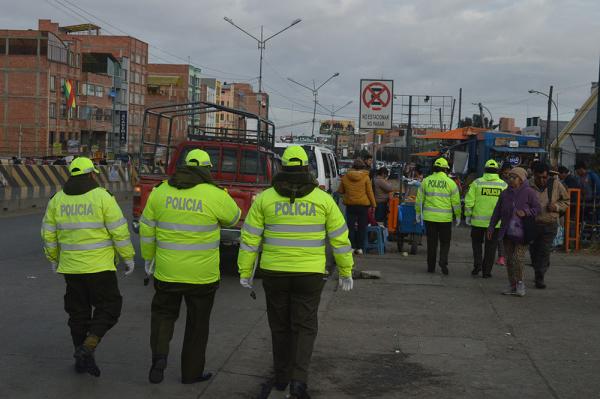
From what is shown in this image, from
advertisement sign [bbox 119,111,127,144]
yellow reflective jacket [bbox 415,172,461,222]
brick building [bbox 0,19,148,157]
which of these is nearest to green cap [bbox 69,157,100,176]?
yellow reflective jacket [bbox 415,172,461,222]

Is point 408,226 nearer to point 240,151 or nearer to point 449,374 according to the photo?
point 240,151

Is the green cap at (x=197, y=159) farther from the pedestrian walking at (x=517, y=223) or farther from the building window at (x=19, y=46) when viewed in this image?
the building window at (x=19, y=46)

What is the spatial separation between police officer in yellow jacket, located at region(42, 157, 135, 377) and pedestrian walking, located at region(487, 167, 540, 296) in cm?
575

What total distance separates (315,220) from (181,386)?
1.72 m

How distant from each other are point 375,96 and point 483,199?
4.05 meters

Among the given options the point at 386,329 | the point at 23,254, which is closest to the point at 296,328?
the point at 386,329

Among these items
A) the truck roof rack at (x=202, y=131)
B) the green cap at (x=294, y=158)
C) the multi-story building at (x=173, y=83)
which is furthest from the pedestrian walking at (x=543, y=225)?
the multi-story building at (x=173, y=83)

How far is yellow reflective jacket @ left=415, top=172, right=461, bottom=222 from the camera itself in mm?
12367

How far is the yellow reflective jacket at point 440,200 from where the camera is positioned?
1237cm

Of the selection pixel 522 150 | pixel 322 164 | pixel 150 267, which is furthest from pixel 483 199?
pixel 522 150

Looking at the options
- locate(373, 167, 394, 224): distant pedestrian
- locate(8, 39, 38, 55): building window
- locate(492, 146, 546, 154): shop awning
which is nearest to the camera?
locate(373, 167, 394, 224): distant pedestrian

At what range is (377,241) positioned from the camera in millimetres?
15367

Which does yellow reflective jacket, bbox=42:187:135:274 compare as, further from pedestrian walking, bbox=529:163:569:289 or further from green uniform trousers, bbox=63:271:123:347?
pedestrian walking, bbox=529:163:569:289

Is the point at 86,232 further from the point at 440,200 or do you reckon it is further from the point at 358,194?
the point at 358,194
